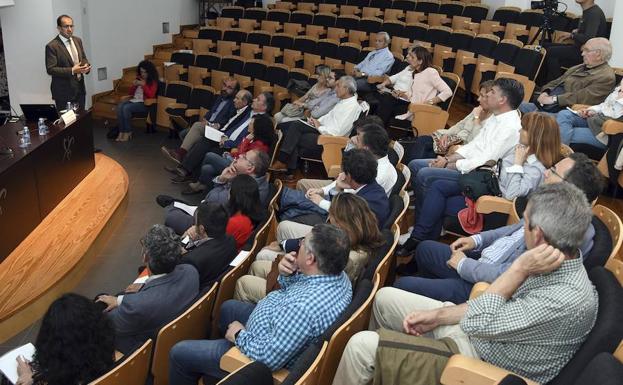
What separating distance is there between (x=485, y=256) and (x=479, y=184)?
28.2 inches

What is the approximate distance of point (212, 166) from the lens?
4.84 meters

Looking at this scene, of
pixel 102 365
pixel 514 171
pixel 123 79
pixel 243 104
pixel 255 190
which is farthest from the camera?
pixel 123 79

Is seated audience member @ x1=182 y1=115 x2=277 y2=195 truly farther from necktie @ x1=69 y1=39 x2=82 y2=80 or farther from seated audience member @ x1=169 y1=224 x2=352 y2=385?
seated audience member @ x1=169 y1=224 x2=352 y2=385

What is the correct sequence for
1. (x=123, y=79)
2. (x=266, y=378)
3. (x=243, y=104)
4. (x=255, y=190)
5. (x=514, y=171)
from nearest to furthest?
(x=266, y=378), (x=514, y=171), (x=255, y=190), (x=243, y=104), (x=123, y=79)

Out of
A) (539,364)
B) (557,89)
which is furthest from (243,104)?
(539,364)

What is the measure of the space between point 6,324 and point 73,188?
6.03 ft

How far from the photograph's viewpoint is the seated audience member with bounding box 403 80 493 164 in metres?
3.98

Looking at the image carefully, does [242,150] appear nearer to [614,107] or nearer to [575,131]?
[575,131]

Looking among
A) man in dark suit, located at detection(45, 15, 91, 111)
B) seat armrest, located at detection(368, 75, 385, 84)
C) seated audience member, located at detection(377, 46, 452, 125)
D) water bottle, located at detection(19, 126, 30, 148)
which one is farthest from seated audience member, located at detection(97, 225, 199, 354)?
man in dark suit, located at detection(45, 15, 91, 111)

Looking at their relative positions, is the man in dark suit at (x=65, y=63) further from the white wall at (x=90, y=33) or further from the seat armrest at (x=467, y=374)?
the seat armrest at (x=467, y=374)

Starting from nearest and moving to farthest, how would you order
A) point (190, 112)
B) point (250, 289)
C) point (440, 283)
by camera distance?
point (440, 283) < point (250, 289) < point (190, 112)

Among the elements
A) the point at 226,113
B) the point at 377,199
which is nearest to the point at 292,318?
the point at 377,199

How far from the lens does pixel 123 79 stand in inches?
321

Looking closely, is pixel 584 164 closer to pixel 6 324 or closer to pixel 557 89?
pixel 557 89
